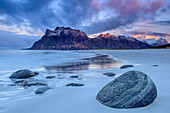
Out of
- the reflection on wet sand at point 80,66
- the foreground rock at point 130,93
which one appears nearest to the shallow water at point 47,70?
the reflection on wet sand at point 80,66

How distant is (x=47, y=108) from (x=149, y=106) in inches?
123

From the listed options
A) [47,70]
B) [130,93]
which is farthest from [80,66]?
[130,93]

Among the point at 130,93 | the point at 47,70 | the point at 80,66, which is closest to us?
the point at 130,93

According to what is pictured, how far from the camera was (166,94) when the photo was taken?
15.0ft

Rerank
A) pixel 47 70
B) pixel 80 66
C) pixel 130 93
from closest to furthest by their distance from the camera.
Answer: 1. pixel 130 93
2. pixel 47 70
3. pixel 80 66

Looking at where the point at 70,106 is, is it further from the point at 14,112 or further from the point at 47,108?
Answer: the point at 14,112

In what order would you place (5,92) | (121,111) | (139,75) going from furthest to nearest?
(5,92) → (139,75) → (121,111)

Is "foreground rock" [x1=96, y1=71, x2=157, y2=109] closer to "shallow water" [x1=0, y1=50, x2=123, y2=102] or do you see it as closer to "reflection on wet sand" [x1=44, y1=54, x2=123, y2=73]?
"shallow water" [x1=0, y1=50, x2=123, y2=102]

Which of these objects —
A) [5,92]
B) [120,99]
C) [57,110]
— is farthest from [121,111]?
[5,92]

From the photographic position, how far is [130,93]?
365cm

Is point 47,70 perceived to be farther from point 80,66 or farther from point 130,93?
point 130,93

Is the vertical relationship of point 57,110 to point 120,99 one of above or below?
Answer: below

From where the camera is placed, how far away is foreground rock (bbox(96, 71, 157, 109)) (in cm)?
362

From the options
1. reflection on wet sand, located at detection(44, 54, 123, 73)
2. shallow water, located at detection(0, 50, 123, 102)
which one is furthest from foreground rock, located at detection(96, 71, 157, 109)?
reflection on wet sand, located at detection(44, 54, 123, 73)
